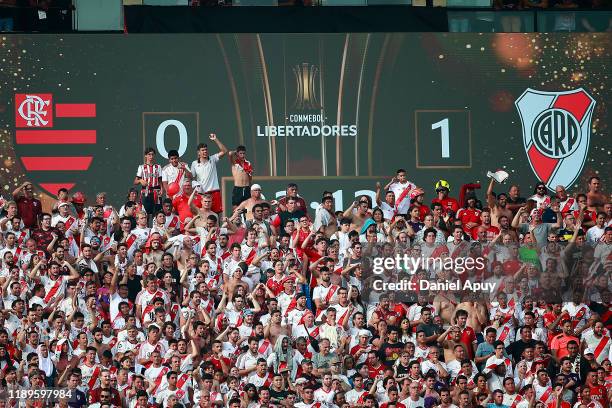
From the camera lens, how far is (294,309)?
2406 centimetres

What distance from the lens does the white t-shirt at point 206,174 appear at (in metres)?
27.6

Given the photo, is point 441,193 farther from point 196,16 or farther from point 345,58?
point 196,16

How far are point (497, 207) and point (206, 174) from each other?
194 inches

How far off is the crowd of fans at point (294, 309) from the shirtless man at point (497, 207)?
253 millimetres

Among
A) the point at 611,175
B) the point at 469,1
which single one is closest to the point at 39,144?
the point at 469,1

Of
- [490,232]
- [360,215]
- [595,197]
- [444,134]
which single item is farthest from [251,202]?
[595,197]

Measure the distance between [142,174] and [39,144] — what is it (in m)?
3.05

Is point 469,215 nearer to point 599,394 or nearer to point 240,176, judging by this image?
point 240,176

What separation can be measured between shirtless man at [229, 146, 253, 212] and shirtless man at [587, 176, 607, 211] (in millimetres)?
5839

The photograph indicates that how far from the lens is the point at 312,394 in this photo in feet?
75.0

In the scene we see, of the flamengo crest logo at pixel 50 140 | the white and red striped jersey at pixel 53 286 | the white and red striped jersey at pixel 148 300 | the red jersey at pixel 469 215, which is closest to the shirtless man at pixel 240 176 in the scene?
Answer: the flamengo crest logo at pixel 50 140

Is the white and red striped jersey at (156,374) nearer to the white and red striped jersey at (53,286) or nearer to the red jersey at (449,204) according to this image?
the white and red striped jersey at (53,286)

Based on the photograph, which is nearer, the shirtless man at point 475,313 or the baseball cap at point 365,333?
the baseball cap at point 365,333

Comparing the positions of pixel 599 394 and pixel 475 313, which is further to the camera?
pixel 475 313
